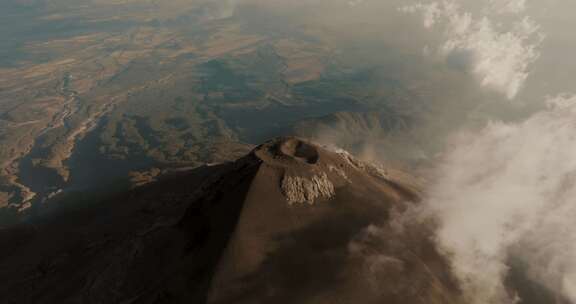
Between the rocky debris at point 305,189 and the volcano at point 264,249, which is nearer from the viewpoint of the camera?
the volcano at point 264,249

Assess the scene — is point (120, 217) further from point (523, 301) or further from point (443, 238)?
point (523, 301)

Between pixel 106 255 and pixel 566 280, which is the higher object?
pixel 566 280

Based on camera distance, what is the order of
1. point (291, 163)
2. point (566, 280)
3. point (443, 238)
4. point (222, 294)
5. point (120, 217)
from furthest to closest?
point (120, 217), point (291, 163), point (443, 238), point (566, 280), point (222, 294)

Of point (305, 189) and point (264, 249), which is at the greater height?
point (305, 189)

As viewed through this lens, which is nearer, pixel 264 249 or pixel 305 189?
pixel 264 249

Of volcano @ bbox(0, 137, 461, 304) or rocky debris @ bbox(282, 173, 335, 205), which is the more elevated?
rocky debris @ bbox(282, 173, 335, 205)

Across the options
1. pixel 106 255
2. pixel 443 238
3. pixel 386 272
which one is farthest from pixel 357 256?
pixel 106 255

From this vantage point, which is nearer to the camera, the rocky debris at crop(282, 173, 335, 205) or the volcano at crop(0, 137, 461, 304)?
the volcano at crop(0, 137, 461, 304)

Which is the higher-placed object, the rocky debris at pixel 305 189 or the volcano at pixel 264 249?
the rocky debris at pixel 305 189
